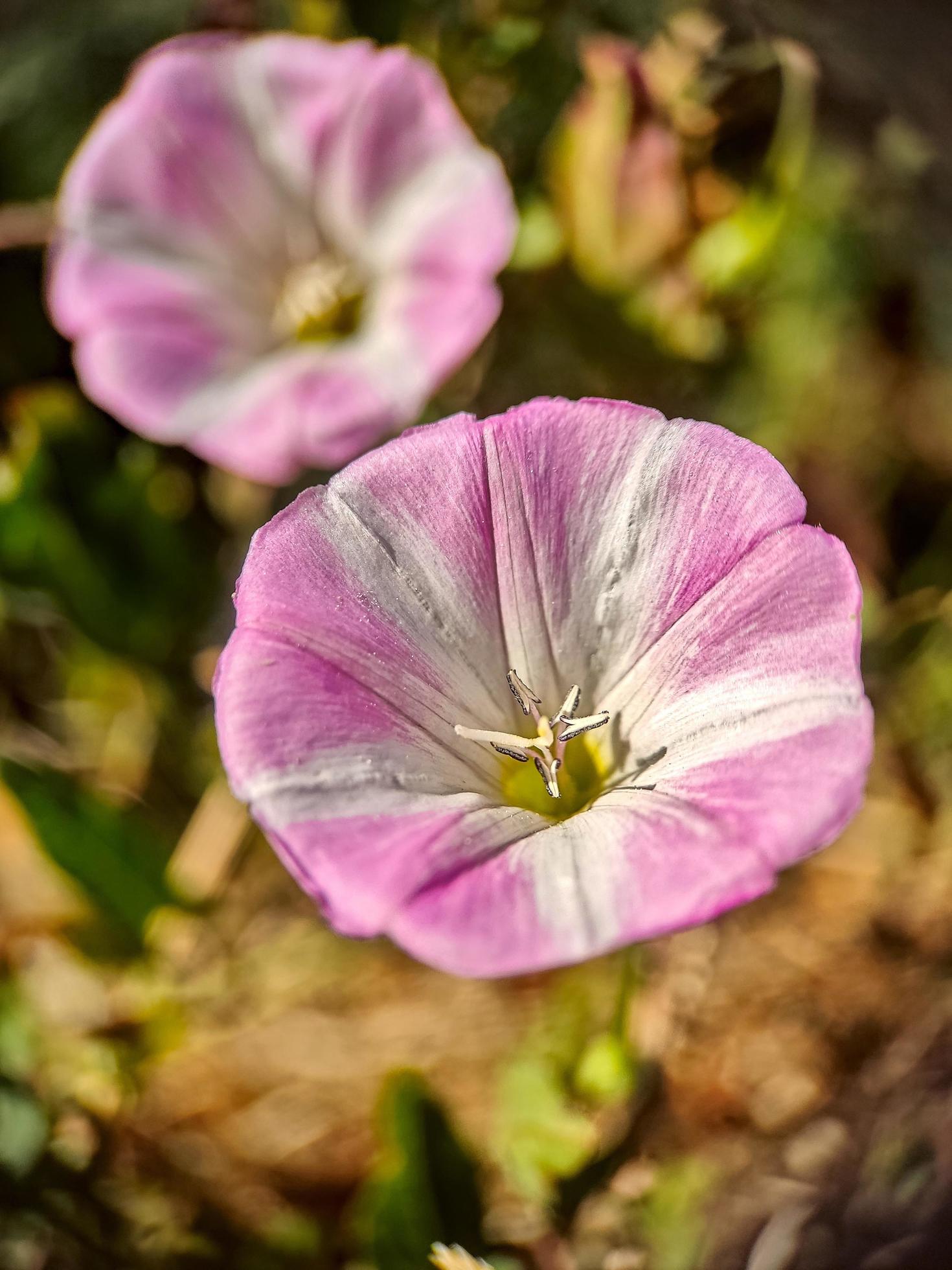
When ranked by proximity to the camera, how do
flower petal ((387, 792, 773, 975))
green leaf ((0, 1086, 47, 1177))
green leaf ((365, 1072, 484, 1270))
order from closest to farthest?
flower petal ((387, 792, 773, 975)) → green leaf ((365, 1072, 484, 1270)) → green leaf ((0, 1086, 47, 1177))

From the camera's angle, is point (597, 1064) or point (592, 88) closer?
point (597, 1064)

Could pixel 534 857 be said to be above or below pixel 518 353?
above

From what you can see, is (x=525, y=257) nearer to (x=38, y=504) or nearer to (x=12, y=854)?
(x=38, y=504)

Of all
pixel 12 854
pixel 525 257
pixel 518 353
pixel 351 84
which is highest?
pixel 351 84

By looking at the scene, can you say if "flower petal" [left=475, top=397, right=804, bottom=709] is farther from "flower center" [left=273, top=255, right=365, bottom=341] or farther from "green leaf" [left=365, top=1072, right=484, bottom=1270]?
"flower center" [left=273, top=255, right=365, bottom=341]

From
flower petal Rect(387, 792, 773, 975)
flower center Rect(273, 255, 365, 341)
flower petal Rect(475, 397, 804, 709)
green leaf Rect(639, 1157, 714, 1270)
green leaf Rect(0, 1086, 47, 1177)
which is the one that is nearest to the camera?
flower petal Rect(387, 792, 773, 975)

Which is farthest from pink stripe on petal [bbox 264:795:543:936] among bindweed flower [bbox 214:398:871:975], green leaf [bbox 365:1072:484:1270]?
green leaf [bbox 365:1072:484:1270]

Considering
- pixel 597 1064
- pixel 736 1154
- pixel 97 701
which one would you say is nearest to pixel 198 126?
pixel 97 701
